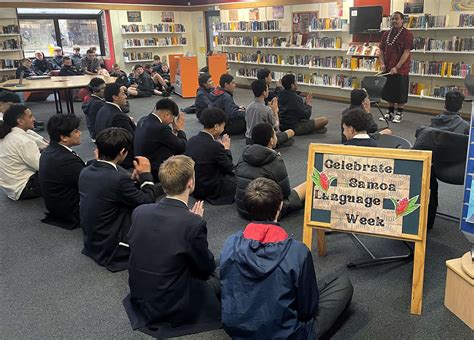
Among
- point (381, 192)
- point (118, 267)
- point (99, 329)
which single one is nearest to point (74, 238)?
point (118, 267)

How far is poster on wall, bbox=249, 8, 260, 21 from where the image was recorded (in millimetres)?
12087

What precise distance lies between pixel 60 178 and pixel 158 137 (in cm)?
120

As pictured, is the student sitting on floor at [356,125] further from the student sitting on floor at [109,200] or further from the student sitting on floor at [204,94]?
the student sitting on floor at [204,94]

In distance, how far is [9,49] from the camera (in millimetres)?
11359

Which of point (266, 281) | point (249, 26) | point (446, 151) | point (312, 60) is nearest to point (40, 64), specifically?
point (249, 26)

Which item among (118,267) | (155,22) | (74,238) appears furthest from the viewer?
(155,22)

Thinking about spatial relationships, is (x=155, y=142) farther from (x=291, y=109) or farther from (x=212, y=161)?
(x=291, y=109)

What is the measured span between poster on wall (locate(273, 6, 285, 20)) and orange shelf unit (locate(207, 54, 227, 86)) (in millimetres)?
1774

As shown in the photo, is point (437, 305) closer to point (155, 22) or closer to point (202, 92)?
point (202, 92)

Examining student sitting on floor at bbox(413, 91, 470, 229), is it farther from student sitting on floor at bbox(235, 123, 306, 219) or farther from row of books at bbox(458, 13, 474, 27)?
row of books at bbox(458, 13, 474, 27)

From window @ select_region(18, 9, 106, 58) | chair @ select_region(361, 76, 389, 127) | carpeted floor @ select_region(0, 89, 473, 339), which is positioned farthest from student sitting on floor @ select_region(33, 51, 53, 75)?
chair @ select_region(361, 76, 389, 127)

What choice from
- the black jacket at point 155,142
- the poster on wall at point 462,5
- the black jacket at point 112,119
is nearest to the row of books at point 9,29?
the black jacket at point 112,119

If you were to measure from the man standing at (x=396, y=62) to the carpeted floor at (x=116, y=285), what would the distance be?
11.9 feet

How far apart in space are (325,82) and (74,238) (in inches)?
318
